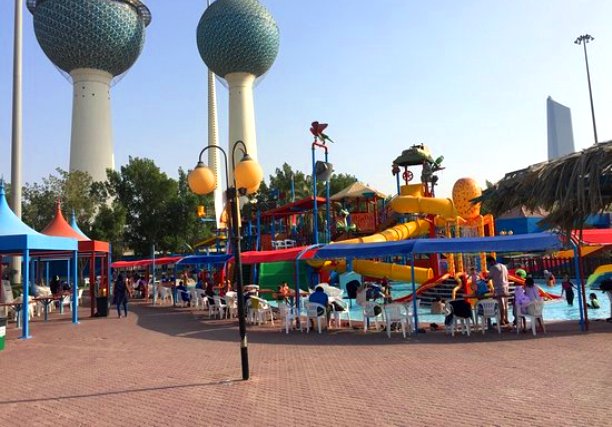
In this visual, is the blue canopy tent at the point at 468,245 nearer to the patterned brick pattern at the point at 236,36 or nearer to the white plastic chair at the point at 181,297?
the white plastic chair at the point at 181,297

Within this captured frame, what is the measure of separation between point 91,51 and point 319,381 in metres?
63.0

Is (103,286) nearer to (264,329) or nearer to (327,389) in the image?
(264,329)

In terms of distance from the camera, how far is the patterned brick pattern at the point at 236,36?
62.2 m

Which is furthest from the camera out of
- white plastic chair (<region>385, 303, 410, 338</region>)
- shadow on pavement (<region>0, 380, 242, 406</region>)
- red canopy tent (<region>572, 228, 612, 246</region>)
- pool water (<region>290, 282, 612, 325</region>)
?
pool water (<region>290, 282, 612, 325</region>)

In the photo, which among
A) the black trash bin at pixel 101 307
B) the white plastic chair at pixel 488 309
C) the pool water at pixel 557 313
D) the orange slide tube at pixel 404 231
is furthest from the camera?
the orange slide tube at pixel 404 231

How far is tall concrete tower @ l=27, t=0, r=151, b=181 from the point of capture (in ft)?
198

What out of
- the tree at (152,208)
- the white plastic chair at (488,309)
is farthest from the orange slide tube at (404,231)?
the tree at (152,208)

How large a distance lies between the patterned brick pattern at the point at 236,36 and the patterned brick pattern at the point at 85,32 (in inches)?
343

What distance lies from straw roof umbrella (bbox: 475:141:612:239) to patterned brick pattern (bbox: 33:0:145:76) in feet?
201

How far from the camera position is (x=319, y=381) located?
7.64m

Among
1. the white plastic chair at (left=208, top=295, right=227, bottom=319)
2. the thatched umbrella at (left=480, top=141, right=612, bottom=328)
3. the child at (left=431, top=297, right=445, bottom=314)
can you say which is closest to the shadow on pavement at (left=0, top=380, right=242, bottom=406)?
the thatched umbrella at (left=480, top=141, right=612, bottom=328)

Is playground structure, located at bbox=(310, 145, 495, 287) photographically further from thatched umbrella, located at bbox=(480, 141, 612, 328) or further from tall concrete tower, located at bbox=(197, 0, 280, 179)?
tall concrete tower, located at bbox=(197, 0, 280, 179)

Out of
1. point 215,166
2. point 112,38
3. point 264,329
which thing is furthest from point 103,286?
point 215,166

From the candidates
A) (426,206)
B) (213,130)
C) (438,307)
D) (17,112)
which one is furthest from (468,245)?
(213,130)
